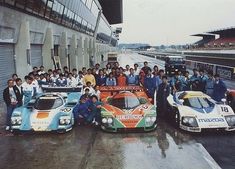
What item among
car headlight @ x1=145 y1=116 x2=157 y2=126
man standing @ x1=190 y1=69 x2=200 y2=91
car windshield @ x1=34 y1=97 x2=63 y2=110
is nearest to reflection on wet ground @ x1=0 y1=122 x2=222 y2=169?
car headlight @ x1=145 y1=116 x2=157 y2=126

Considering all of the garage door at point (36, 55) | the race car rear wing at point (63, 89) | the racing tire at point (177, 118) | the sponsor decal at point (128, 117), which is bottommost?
the racing tire at point (177, 118)

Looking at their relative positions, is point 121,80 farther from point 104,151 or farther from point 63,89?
point 104,151

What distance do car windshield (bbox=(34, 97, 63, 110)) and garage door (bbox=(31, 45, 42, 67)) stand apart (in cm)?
1119

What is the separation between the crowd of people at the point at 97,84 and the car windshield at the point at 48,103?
639mm

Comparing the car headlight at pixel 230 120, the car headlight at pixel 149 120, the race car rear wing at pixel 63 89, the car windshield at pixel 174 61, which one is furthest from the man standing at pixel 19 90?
the car windshield at pixel 174 61

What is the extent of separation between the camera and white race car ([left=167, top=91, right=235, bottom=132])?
413 inches

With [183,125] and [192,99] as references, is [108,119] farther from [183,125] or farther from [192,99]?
[192,99]

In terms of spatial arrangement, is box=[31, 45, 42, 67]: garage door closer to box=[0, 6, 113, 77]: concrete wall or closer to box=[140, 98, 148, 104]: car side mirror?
box=[0, 6, 113, 77]: concrete wall

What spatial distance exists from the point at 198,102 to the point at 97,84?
506cm

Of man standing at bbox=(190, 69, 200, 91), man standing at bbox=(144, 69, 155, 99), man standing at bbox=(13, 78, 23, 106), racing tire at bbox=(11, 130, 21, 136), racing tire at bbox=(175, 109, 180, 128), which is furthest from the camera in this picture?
man standing at bbox=(190, 69, 200, 91)

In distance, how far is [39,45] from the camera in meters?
24.7

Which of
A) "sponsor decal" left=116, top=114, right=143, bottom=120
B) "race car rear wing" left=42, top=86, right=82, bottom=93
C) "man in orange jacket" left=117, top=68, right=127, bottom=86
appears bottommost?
"sponsor decal" left=116, top=114, right=143, bottom=120

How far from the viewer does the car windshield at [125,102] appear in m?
11.3

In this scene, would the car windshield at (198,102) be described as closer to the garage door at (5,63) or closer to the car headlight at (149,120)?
the car headlight at (149,120)
